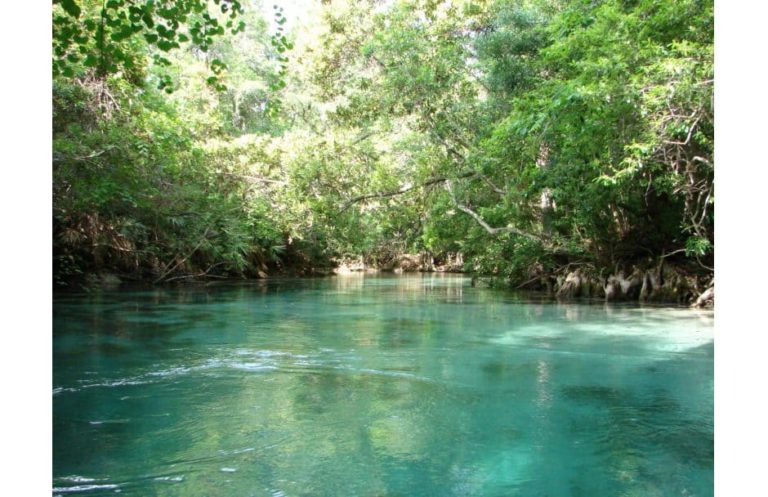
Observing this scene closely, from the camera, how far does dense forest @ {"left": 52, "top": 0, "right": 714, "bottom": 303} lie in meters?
8.45

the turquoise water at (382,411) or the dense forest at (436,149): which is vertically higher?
the dense forest at (436,149)

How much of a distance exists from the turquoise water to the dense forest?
123 inches

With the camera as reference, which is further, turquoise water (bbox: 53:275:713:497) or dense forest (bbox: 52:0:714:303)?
dense forest (bbox: 52:0:714:303)

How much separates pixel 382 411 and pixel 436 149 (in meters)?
12.6

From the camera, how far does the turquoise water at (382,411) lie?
2.99 m

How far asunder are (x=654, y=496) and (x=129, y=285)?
670 inches

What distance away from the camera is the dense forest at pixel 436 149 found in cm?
845

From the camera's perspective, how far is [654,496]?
280cm

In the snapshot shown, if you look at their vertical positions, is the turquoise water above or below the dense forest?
below

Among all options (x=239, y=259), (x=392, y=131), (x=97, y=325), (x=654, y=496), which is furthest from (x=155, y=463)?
(x=239, y=259)

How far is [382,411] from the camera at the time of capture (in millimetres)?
4160

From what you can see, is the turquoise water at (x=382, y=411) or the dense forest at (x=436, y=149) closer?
the turquoise water at (x=382, y=411)

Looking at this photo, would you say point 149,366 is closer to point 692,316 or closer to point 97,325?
point 97,325

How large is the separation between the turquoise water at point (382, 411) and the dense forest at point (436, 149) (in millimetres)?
3114
